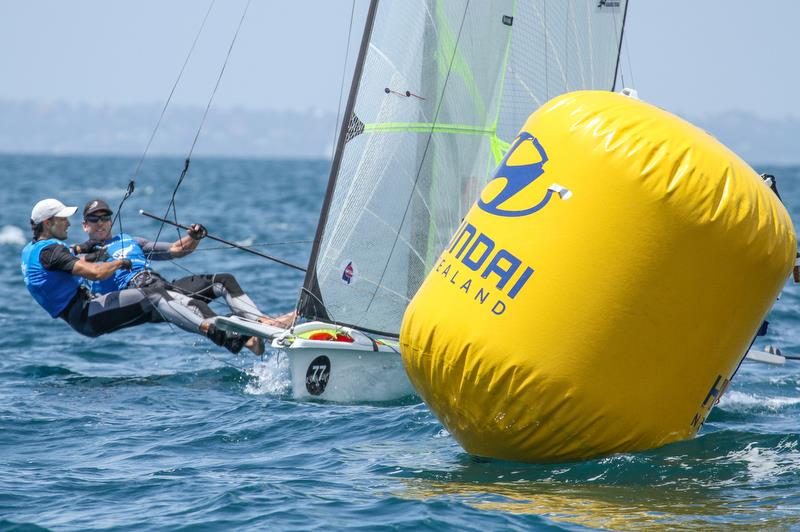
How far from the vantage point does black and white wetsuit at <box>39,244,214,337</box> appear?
7.41m

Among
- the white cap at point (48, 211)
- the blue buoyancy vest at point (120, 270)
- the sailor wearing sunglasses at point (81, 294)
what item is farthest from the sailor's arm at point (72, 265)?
the blue buoyancy vest at point (120, 270)

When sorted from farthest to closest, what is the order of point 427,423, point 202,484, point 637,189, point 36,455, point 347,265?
point 347,265, point 427,423, point 36,455, point 202,484, point 637,189

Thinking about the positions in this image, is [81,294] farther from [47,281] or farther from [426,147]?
[426,147]

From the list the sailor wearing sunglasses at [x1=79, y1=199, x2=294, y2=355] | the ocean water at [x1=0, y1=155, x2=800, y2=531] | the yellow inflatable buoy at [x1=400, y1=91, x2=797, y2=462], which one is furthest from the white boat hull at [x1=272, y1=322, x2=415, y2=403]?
the yellow inflatable buoy at [x1=400, y1=91, x2=797, y2=462]

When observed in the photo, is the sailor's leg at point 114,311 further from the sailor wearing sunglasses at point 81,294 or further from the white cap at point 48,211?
the white cap at point 48,211

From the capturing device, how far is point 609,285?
4.37 meters

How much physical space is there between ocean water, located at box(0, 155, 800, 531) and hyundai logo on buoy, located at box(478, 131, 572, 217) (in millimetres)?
1048

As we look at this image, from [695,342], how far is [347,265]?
313 cm

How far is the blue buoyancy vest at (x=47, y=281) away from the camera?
7422 mm

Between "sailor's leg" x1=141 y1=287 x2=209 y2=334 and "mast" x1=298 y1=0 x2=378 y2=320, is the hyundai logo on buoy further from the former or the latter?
"sailor's leg" x1=141 y1=287 x2=209 y2=334

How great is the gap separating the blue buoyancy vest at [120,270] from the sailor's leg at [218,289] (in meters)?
0.28

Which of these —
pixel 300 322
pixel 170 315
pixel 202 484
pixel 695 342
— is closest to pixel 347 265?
pixel 300 322

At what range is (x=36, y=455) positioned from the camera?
5.55 metres

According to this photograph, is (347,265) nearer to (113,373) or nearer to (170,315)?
(170,315)
